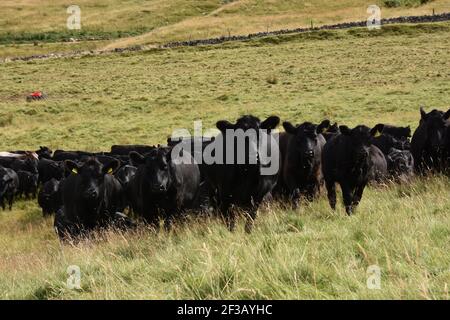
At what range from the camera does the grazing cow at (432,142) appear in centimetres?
1422

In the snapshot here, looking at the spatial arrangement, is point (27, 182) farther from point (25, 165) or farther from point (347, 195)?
point (347, 195)

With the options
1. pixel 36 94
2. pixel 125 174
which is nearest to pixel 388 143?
pixel 125 174

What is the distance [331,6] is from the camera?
9288 centimetres

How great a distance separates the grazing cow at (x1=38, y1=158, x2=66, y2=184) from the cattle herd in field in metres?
5.62

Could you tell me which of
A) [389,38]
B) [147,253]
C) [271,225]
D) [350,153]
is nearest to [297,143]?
[350,153]

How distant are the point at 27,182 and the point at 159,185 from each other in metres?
11.1

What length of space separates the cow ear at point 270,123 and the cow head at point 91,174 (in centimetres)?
307

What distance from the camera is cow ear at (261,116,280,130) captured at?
39.2 ft

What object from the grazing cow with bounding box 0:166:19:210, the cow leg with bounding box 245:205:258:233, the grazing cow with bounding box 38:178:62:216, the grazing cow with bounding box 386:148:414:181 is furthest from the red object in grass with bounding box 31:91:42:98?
the cow leg with bounding box 245:205:258:233

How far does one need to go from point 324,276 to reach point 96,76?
52.2 m

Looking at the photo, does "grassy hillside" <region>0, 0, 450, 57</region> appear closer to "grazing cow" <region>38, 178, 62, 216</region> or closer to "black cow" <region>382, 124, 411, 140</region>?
"black cow" <region>382, 124, 411, 140</region>

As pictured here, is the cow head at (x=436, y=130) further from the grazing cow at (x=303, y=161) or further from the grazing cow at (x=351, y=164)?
the grazing cow at (x=303, y=161)

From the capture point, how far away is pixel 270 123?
12047mm

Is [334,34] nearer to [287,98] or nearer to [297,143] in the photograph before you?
[287,98]
